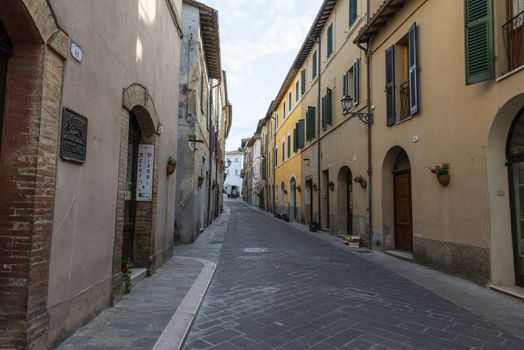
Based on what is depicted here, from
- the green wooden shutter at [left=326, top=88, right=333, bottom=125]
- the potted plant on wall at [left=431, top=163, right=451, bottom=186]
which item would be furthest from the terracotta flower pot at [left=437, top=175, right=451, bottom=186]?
the green wooden shutter at [left=326, top=88, right=333, bottom=125]

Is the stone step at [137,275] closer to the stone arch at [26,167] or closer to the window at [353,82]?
the stone arch at [26,167]

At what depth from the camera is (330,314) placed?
4.73 m

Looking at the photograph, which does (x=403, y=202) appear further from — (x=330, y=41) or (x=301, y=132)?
(x=301, y=132)

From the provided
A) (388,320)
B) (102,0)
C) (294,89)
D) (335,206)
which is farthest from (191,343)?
(294,89)

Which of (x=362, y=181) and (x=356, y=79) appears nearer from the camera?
(x=362, y=181)

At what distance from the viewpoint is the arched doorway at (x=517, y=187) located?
6.02m

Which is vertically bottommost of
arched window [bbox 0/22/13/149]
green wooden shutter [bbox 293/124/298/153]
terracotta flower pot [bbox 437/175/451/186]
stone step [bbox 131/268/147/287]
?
stone step [bbox 131/268/147/287]

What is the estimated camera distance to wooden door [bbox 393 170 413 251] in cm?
972

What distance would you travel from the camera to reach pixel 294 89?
24422 millimetres

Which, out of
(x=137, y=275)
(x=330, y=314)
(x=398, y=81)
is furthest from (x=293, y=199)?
(x=330, y=314)

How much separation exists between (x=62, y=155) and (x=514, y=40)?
22.0 feet

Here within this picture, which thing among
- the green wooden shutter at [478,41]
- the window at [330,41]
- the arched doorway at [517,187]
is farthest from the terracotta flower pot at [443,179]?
the window at [330,41]

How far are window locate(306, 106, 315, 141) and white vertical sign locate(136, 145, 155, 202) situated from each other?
41.9 ft

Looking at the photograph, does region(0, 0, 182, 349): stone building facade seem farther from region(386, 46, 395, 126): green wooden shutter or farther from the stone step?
region(386, 46, 395, 126): green wooden shutter
